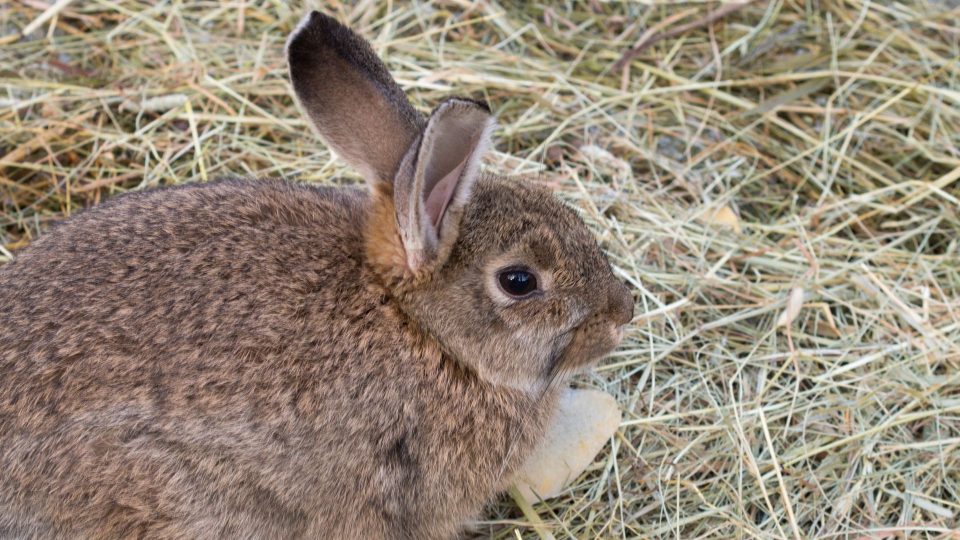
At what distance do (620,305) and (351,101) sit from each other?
1136mm

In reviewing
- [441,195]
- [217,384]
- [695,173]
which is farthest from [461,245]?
[695,173]

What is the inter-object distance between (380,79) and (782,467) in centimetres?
213

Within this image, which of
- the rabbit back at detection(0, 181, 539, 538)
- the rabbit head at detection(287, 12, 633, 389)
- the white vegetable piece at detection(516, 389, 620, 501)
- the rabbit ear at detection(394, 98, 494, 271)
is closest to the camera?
the rabbit ear at detection(394, 98, 494, 271)

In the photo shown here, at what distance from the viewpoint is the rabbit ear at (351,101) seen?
3.24m

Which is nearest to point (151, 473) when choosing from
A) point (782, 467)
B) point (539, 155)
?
point (782, 467)

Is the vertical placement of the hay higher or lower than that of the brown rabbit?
lower

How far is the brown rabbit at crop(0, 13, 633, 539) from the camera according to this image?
123 inches

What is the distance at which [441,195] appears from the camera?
10.6 feet

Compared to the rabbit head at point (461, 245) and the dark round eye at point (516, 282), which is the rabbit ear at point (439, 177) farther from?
the dark round eye at point (516, 282)

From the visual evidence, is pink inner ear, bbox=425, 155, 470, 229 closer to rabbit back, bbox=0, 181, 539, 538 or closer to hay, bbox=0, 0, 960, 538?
rabbit back, bbox=0, 181, 539, 538

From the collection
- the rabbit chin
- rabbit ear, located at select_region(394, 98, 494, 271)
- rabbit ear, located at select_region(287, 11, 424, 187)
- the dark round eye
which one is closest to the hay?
the rabbit chin

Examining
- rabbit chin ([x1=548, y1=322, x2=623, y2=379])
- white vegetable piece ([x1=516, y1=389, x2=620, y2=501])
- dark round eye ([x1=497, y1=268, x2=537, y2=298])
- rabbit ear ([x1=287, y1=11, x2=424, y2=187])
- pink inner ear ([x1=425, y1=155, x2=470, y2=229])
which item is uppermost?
rabbit ear ([x1=287, y1=11, x2=424, y2=187])

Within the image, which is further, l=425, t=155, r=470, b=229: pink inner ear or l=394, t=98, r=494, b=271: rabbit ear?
l=425, t=155, r=470, b=229: pink inner ear

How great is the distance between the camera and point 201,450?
125 inches
